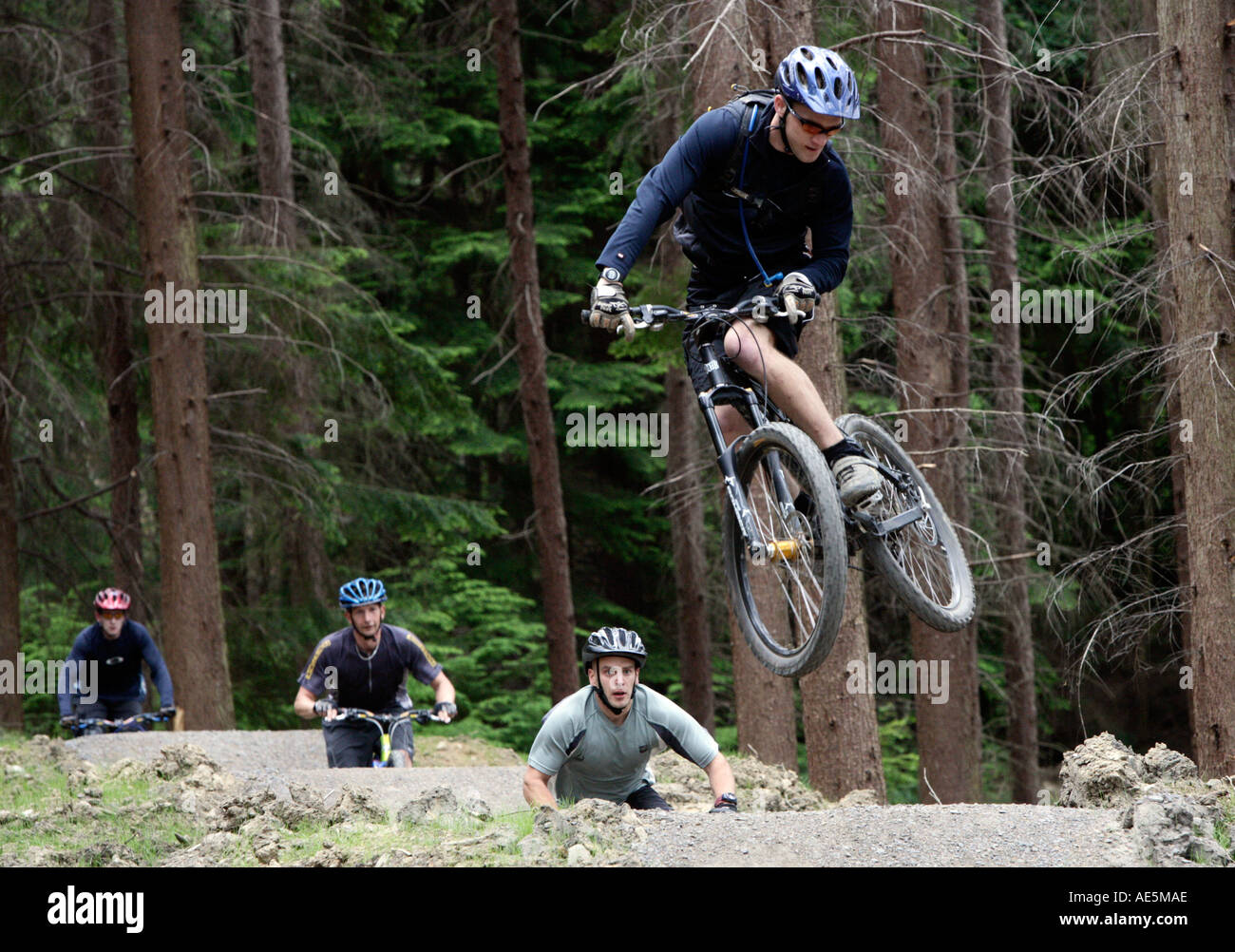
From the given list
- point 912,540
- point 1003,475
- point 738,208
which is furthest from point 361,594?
point 1003,475

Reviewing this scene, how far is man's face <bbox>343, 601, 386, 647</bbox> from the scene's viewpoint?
9.55m

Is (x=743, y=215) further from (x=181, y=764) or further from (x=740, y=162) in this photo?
(x=181, y=764)

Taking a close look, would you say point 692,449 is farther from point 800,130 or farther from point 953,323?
point 800,130

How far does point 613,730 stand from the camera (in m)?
7.15

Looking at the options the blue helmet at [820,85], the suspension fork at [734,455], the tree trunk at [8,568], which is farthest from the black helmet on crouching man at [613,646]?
the tree trunk at [8,568]

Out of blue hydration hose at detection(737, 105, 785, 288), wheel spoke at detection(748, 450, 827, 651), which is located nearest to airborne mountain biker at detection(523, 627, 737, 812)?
wheel spoke at detection(748, 450, 827, 651)

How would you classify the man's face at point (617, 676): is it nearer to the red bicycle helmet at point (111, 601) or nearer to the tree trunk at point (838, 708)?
the tree trunk at point (838, 708)

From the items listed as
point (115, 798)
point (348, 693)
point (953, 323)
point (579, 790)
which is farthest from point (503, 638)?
point (579, 790)

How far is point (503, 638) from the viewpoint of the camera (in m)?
18.8

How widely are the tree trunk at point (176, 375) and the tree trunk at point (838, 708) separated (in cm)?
617

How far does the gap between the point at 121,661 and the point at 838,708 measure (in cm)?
608

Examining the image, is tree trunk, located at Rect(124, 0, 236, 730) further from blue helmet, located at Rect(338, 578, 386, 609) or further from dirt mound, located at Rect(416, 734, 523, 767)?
blue helmet, located at Rect(338, 578, 386, 609)

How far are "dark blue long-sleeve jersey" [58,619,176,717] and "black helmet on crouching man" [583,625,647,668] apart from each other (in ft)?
18.4
